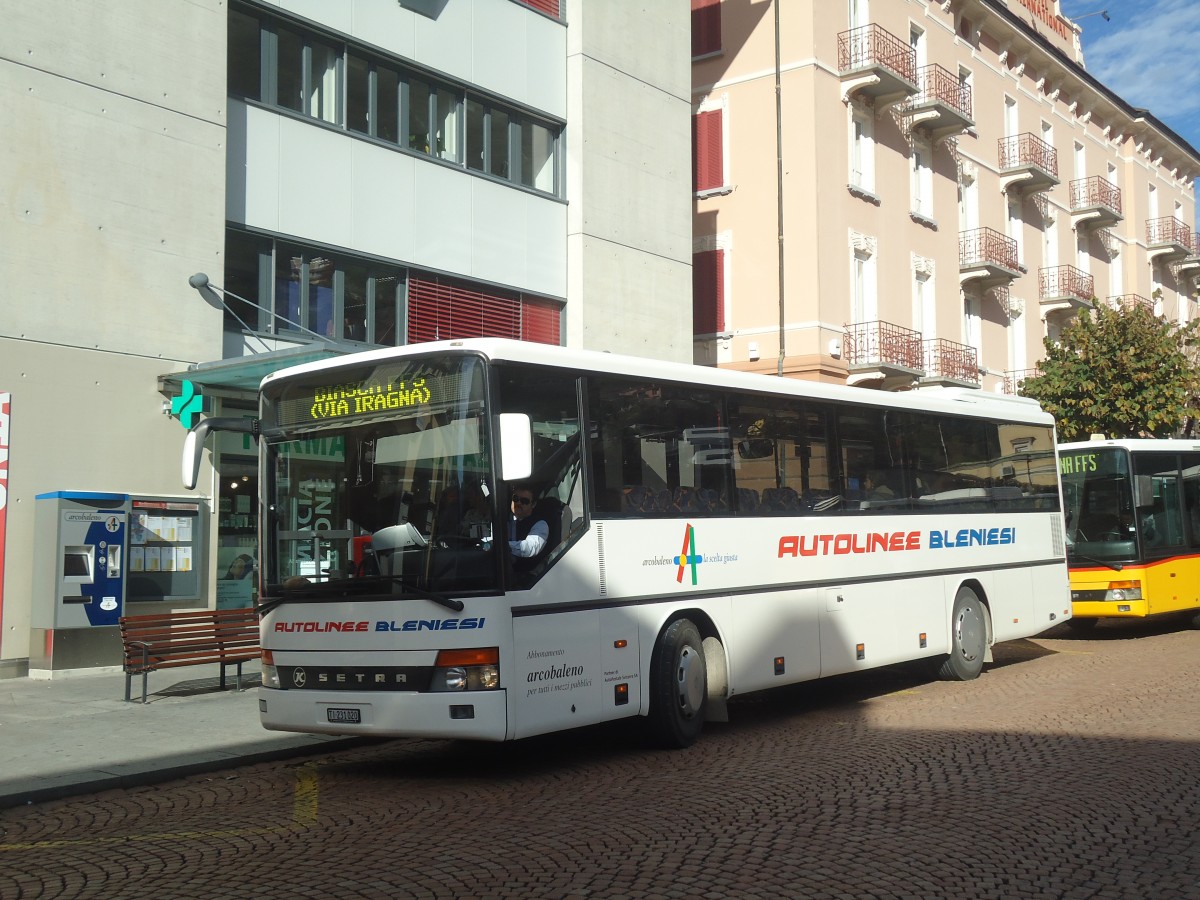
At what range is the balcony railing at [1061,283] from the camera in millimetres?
40094

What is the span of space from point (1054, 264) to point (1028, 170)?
4.86 m

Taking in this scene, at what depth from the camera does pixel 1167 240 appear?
161 ft

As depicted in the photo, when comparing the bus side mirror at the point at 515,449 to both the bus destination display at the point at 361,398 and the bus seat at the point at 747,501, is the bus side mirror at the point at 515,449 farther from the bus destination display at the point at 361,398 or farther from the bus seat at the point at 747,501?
the bus seat at the point at 747,501

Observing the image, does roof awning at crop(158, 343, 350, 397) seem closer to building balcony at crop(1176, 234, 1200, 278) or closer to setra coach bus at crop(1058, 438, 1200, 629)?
setra coach bus at crop(1058, 438, 1200, 629)

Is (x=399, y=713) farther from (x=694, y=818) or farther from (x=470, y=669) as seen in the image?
(x=694, y=818)

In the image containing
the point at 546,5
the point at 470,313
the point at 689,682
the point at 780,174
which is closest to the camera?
the point at 689,682

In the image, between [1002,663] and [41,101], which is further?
[1002,663]

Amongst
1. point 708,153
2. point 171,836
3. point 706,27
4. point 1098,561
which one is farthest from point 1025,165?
point 171,836

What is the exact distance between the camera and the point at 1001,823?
280 inches

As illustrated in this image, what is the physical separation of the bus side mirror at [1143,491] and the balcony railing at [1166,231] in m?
33.0

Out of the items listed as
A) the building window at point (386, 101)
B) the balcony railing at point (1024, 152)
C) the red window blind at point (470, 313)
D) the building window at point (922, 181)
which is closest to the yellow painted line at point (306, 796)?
the red window blind at point (470, 313)

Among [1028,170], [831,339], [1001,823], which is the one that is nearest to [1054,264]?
[1028,170]

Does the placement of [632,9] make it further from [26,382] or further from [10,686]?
[10,686]

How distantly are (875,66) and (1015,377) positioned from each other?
11.9 metres
